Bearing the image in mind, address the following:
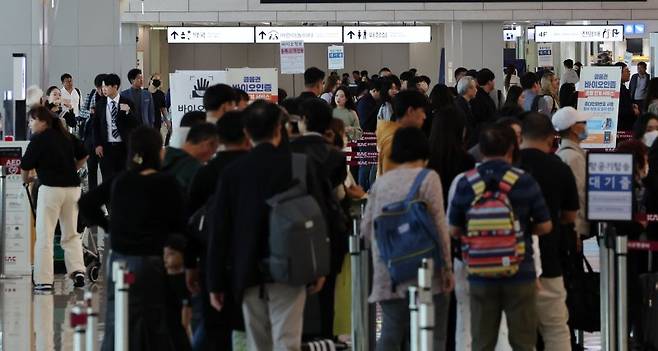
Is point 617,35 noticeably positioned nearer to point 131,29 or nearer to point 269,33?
point 269,33

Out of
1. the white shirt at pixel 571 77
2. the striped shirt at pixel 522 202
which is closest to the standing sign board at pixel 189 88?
the striped shirt at pixel 522 202

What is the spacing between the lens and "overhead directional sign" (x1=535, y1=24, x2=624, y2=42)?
35194 mm

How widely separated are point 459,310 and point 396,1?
2286cm

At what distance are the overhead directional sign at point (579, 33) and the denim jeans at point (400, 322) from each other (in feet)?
90.2

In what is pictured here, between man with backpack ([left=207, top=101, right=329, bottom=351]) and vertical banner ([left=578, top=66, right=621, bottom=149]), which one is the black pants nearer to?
vertical banner ([left=578, top=66, right=621, bottom=149])

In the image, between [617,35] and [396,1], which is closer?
[396,1]

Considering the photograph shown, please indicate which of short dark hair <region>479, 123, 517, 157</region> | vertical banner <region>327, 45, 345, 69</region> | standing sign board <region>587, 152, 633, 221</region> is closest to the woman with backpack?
short dark hair <region>479, 123, 517, 157</region>

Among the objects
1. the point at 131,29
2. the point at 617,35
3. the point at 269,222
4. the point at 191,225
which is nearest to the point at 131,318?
the point at 191,225

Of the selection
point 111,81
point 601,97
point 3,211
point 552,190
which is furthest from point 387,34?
point 552,190

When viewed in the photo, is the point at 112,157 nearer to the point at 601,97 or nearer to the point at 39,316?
the point at 39,316

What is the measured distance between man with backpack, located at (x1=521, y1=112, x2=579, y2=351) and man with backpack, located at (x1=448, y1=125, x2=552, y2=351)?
422 mm

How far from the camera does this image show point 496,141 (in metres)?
8.21

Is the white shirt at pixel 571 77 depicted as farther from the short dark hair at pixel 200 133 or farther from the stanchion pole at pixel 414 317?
the stanchion pole at pixel 414 317

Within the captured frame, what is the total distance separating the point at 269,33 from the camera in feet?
115
